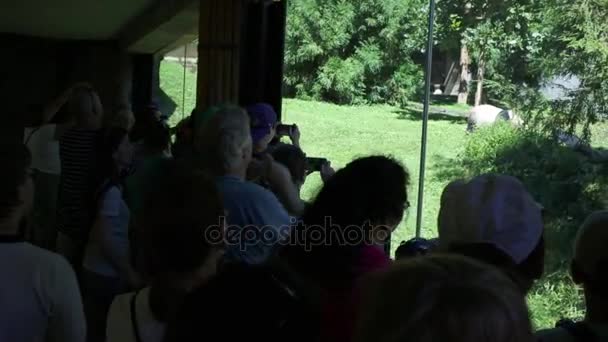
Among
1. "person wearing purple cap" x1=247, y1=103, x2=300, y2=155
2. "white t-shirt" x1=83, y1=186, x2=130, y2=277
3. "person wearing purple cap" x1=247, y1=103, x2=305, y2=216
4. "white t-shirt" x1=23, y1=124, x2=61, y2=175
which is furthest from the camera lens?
"white t-shirt" x1=23, y1=124, x2=61, y2=175

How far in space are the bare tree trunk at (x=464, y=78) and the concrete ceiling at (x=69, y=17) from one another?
9.13 ft

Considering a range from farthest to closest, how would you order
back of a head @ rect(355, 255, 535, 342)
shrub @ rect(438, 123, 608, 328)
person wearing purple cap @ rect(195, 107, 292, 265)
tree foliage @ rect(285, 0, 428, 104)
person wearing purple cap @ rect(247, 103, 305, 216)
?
tree foliage @ rect(285, 0, 428, 104), shrub @ rect(438, 123, 608, 328), person wearing purple cap @ rect(247, 103, 305, 216), person wearing purple cap @ rect(195, 107, 292, 265), back of a head @ rect(355, 255, 535, 342)

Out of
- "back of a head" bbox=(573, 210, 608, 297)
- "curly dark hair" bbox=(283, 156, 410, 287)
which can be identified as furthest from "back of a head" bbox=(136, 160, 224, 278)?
"back of a head" bbox=(573, 210, 608, 297)

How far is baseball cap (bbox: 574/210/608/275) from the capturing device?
1469 mm

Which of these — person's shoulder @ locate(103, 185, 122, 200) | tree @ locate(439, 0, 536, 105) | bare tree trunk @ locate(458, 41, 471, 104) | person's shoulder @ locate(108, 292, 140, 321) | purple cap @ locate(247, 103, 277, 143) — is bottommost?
person's shoulder @ locate(108, 292, 140, 321)

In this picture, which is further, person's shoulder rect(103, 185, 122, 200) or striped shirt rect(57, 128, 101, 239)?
striped shirt rect(57, 128, 101, 239)

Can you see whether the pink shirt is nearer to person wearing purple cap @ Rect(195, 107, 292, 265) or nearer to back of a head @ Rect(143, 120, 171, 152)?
person wearing purple cap @ Rect(195, 107, 292, 265)

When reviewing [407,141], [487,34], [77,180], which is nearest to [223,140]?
[77,180]

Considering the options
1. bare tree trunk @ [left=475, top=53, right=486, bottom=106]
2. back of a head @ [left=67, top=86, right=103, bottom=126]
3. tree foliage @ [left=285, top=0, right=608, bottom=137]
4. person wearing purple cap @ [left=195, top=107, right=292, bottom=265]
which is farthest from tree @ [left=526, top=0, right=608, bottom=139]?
back of a head @ [left=67, top=86, right=103, bottom=126]

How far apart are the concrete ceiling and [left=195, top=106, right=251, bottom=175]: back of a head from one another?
3.90 m

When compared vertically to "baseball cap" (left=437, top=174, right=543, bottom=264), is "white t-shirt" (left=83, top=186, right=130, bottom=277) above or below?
below

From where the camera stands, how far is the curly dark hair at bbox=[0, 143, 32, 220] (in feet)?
5.49

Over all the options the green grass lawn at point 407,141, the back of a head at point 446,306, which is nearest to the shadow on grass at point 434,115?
the green grass lawn at point 407,141

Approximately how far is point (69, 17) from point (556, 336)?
645 cm
